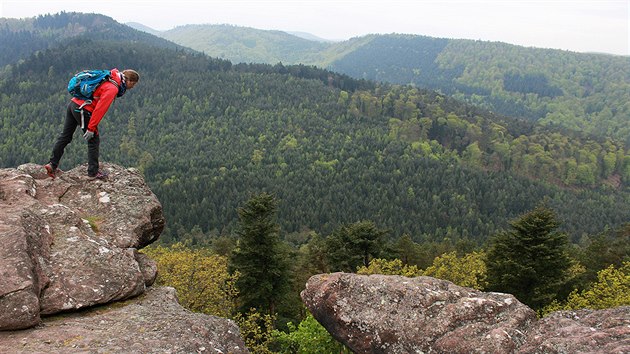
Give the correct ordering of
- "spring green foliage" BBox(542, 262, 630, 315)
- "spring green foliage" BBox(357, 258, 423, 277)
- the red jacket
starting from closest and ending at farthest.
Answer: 1. the red jacket
2. "spring green foliage" BBox(542, 262, 630, 315)
3. "spring green foliage" BBox(357, 258, 423, 277)

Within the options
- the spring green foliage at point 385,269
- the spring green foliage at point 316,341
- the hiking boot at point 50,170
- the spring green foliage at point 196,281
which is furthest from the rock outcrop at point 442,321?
the spring green foliage at point 385,269

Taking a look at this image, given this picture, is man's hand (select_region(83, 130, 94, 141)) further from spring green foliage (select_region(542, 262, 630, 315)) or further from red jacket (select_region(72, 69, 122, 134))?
spring green foliage (select_region(542, 262, 630, 315))

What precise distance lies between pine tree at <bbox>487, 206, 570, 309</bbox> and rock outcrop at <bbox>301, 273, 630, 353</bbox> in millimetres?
25937

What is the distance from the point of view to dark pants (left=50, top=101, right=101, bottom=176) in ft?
52.1

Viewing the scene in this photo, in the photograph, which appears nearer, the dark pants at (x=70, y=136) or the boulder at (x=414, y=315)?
the boulder at (x=414, y=315)

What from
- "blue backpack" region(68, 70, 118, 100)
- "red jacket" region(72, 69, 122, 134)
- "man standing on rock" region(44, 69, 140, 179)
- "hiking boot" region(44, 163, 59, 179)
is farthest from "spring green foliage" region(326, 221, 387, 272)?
"blue backpack" region(68, 70, 118, 100)

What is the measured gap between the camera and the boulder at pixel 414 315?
1270 centimetres

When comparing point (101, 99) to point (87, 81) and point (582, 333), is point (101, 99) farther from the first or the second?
point (582, 333)

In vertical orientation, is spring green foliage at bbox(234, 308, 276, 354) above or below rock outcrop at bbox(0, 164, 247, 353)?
below

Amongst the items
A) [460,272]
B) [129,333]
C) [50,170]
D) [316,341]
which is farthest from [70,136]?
[460,272]

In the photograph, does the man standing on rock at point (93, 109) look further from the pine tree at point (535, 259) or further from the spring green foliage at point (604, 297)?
the spring green foliage at point (604, 297)

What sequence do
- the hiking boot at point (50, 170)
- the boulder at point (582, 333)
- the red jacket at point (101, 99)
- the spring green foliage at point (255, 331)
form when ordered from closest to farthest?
1. the boulder at point (582, 333)
2. the red jacket at point (101, 99)
3. the hiking boot at point (50, 170)
4. the spring green foliage at point (255, 331)

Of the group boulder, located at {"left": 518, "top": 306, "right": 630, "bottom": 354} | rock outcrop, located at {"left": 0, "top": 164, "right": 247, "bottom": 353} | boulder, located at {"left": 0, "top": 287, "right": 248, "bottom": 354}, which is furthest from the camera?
boulder, located at {"left": 518, "top": 306, "right": 630, "bottom": 354}

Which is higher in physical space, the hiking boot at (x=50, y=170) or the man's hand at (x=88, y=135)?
the man's hand at (x=88, y=135)
